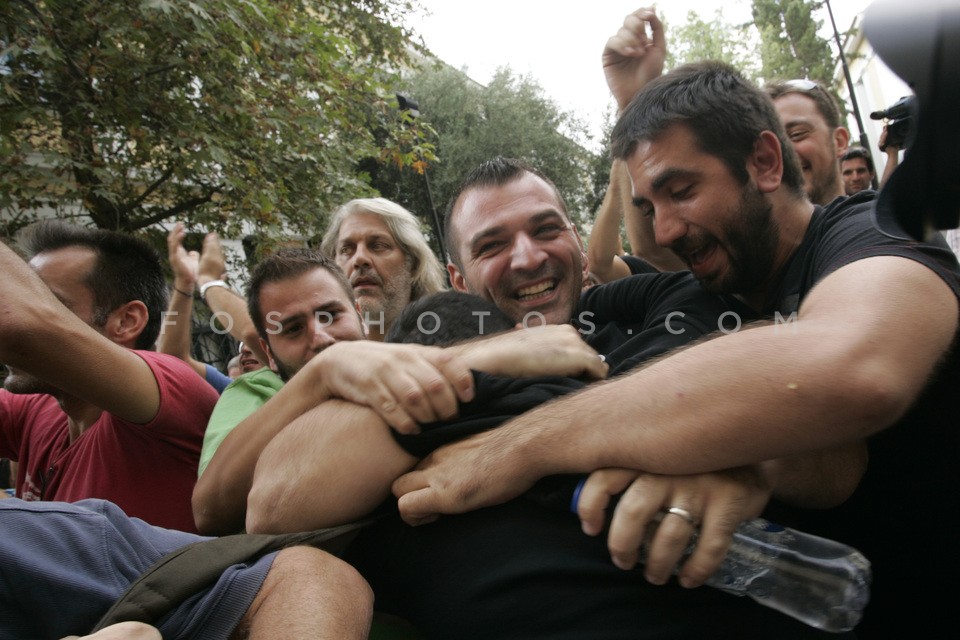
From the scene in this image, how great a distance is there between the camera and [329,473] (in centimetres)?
131

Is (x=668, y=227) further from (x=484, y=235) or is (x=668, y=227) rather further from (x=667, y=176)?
(x=484, y=235)

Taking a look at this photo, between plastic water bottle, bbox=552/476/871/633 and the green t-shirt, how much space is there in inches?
55.7

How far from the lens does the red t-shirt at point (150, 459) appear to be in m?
2.26

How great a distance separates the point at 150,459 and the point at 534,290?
1.47 m

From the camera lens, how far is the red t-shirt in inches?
88.8

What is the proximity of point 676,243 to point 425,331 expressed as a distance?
0.82 m

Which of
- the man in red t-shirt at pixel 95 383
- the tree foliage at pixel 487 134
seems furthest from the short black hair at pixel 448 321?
the tree foliage at pixel 487 134

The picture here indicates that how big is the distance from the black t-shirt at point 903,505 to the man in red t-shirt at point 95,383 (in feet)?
6.18

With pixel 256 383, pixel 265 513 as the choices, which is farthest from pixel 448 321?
pixel 256 383

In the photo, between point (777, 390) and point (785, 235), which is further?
point (785, 235)

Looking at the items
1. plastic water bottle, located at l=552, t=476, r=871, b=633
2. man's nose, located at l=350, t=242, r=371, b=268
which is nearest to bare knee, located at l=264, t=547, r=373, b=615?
plastic water bottle, located at l=552, t=476, r=871, b=633

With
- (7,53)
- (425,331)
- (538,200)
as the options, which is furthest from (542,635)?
(7,53)

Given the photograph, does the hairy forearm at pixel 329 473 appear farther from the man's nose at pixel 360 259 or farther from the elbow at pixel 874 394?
the man's nose at pixel 360 259

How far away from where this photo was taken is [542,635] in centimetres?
117
